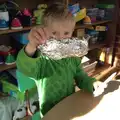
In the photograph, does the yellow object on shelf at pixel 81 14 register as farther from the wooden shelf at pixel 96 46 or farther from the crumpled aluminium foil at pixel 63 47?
the crumpled aluminium foil at pixel 63 47

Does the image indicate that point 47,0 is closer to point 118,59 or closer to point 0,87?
point 0,87

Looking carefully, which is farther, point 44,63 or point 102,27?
point 102,27

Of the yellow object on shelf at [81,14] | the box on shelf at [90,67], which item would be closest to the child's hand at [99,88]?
the yellow object on shelf at [81,14]

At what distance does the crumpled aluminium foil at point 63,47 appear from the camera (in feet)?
2.36

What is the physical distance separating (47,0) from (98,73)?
961 millimetres

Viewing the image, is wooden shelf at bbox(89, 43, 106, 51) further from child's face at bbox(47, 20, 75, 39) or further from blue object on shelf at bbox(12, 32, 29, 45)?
child's face at bbox(47, 20, 75, 39)

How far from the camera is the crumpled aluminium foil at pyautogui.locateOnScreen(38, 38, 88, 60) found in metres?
0.72

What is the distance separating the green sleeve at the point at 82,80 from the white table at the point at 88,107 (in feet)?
0.10

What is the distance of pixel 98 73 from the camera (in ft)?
7.48

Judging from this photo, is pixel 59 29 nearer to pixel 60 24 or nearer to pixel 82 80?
pixel 60 24

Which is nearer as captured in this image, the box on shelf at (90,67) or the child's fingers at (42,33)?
the child's fingers at (42,33)

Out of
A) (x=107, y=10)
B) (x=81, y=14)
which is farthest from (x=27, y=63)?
(x=107, y=10)

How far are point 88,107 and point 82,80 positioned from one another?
0.17 metres

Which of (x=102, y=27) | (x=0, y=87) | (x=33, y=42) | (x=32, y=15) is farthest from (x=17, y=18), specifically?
(x=102, y=27)
